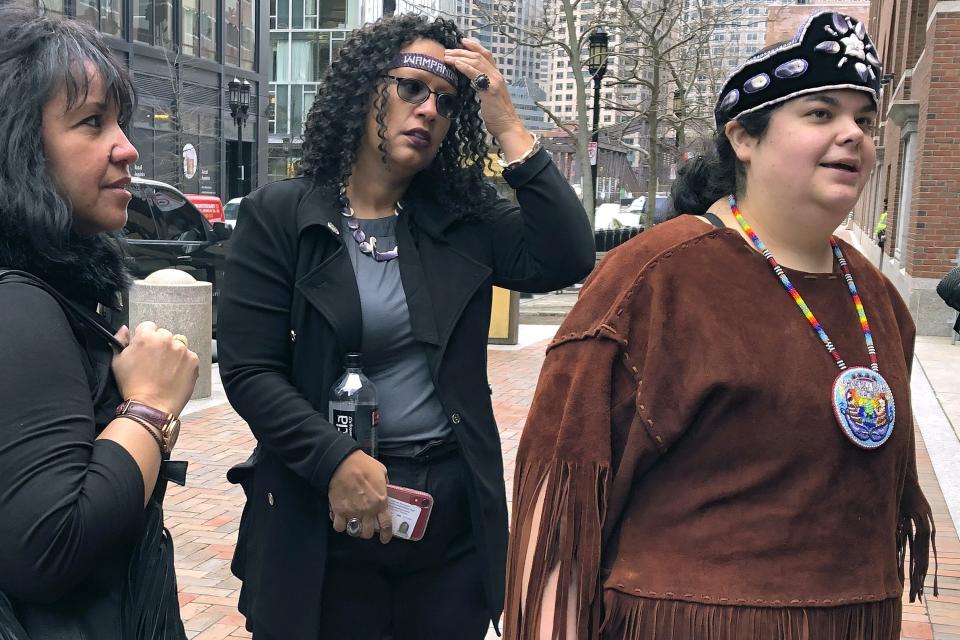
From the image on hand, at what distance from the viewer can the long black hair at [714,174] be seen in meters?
1.97

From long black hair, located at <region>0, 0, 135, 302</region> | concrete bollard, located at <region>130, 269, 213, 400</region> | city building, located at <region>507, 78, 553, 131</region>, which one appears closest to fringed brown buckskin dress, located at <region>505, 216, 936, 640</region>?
long black hair, located at <region>0, 0, 135, 302</region>

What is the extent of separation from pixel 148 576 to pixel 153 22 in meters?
38.8

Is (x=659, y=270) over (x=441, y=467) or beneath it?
over

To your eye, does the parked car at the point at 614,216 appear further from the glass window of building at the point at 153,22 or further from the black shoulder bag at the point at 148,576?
the black shoulder bag at the point at 148,576

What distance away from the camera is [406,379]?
2.47 metres

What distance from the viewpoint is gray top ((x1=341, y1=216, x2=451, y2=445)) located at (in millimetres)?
Result: 2438

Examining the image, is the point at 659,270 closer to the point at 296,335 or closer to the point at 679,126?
the point at 296,335

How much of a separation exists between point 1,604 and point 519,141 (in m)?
1.69

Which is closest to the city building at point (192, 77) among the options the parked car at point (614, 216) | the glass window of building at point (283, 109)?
the glass window of building at point (283, 109)

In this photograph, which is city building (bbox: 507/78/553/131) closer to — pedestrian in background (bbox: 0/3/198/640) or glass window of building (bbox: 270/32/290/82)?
pedestrian in background (bbox: 0/3/198/640)

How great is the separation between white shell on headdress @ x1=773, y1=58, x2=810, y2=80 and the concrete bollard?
7.12 meters

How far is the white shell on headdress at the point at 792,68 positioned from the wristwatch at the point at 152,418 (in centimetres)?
131

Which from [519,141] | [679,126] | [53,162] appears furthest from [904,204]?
[53,162]

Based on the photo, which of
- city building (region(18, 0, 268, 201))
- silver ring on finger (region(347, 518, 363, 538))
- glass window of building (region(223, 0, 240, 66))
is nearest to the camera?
silver ring on finger (region(347, 518, 363, 538))
